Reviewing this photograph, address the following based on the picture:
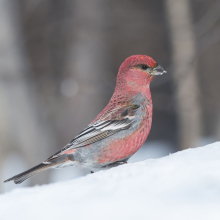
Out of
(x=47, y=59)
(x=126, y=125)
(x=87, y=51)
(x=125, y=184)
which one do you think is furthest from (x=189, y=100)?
(x=125, y=184)

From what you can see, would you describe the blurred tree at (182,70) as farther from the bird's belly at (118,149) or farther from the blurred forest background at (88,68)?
the bird's belly at (118,149)

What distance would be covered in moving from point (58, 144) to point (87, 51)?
6.94ft

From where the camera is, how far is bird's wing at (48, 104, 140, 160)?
3.10 metres

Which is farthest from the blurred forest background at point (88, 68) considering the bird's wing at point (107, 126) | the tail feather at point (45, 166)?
the tail feather at point (45, 166)

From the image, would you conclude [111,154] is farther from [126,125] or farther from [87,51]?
[87,51]

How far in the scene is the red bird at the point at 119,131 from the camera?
298 cm

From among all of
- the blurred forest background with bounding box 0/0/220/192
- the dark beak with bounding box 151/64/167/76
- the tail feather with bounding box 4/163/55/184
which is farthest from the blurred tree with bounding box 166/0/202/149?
the tail feather with bounding box 4/163/55/184

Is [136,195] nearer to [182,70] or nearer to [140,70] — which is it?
[140,70]

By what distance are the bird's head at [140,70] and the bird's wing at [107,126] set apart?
0.28 metres

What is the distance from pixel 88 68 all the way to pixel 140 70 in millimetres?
3920

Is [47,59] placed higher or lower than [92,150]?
higher

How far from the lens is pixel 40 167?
114 inches

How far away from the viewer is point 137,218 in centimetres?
150

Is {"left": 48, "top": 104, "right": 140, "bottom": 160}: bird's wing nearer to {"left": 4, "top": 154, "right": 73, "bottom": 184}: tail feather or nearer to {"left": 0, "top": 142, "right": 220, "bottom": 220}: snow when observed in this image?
{"left": 4, "top": 154, "right": 73, "bottom": 184}: tail feather
